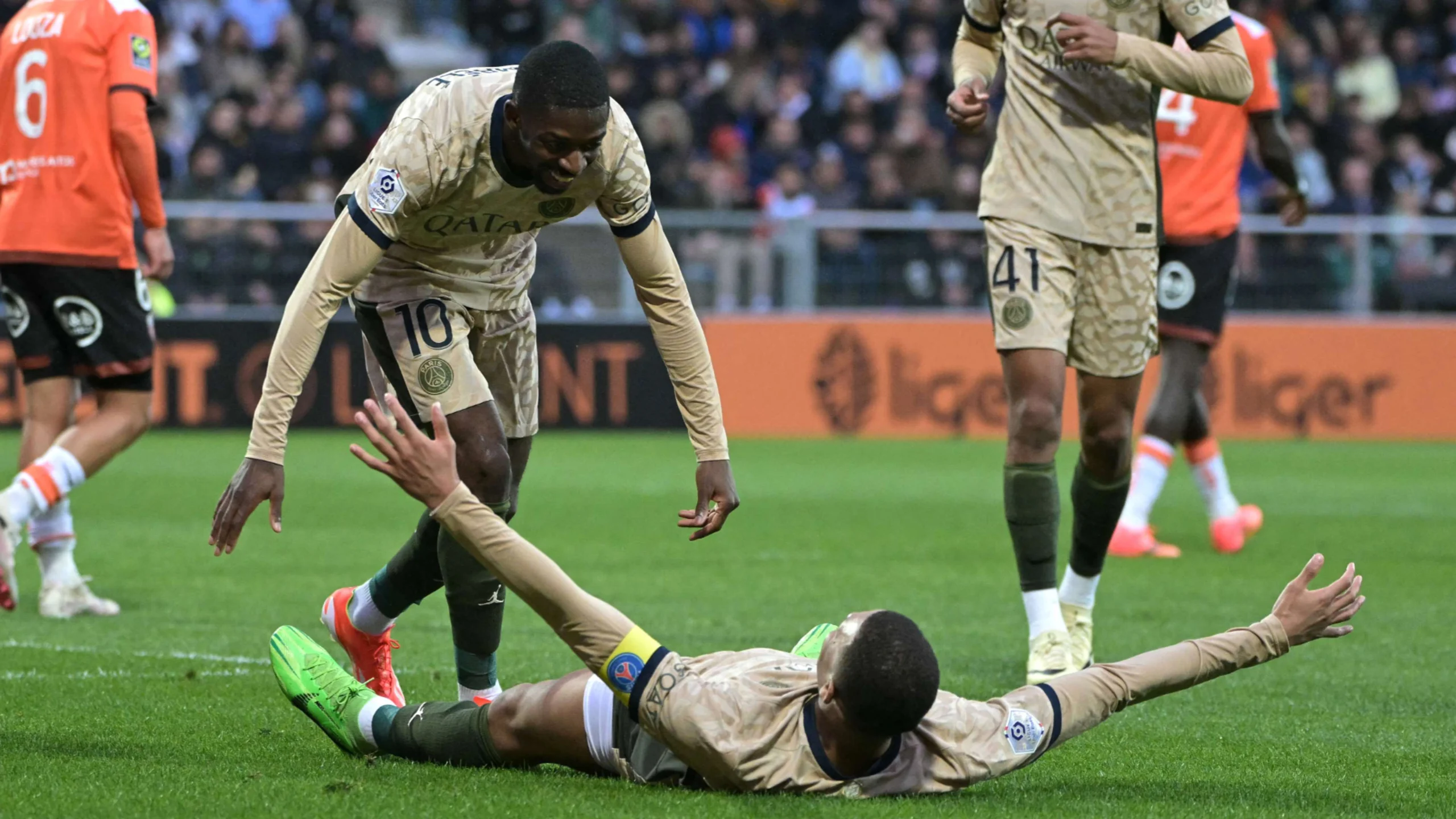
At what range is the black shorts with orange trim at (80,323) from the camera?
23.0ft

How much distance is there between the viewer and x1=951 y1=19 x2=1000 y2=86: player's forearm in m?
5.95

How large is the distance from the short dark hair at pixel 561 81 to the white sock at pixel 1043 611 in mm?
2234

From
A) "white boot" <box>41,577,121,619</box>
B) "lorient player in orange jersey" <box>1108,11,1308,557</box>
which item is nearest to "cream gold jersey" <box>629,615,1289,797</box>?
"white boot" <box>41,577,121,619</box>

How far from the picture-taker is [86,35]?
276 inches

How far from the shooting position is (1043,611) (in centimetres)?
550

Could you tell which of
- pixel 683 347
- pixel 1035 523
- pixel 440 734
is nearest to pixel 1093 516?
pixel 1035 523

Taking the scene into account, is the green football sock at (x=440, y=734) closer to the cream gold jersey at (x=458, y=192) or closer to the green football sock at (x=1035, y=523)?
the cream gold jersey at (x=458, y=192)

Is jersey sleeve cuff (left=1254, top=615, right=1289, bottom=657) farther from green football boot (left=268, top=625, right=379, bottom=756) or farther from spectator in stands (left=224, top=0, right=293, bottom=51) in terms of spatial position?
spectator in stands (left=224, top=0, right=293, bottom=51)

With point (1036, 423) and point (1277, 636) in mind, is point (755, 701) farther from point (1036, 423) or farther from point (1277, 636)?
point (1036, 423)

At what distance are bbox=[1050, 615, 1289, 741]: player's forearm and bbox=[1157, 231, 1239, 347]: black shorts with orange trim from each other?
504 centimetres

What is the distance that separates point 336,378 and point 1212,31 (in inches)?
450

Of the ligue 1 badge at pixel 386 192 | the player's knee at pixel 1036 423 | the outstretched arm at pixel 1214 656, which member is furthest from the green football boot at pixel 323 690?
the player's knee at pixel 1036 423

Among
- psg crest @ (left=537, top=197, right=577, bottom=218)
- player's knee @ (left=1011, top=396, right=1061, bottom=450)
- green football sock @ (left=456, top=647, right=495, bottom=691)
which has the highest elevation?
psg crest @ (left=537, top=197, right=577, bottom=218)

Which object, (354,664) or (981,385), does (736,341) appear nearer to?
(981,385)
